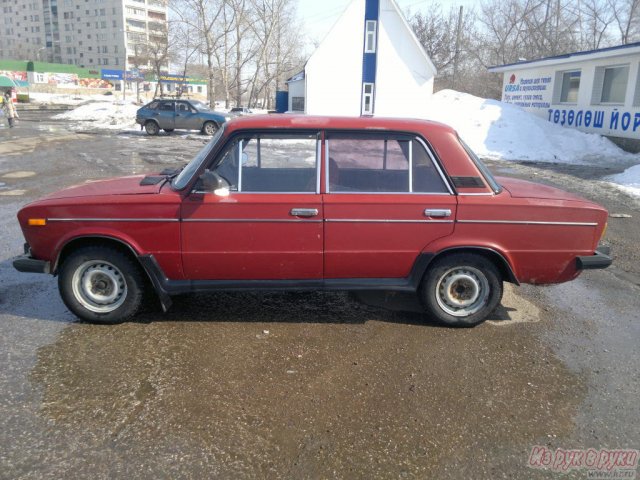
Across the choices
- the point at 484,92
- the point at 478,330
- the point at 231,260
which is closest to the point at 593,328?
the point at 478,330

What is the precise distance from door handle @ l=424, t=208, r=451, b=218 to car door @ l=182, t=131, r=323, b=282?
89 centimetres

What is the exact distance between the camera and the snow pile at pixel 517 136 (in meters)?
18.3

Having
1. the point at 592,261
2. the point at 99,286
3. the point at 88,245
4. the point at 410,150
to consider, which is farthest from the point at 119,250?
the point at 592,261

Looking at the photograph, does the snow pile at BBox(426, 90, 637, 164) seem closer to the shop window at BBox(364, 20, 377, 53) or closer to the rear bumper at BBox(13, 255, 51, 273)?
the shop window at BBox(364, 20, 377, 53)

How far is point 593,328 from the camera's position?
4434mm

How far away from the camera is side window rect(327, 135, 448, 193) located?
4105 millimetres

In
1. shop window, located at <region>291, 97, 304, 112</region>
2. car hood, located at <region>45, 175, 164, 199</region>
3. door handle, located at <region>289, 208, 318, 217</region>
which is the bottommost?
door handle, located at <region>289, 208, 318, 217</region>

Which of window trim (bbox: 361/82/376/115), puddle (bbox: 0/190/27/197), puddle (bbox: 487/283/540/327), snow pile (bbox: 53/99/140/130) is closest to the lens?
puddle (bbox: 487/283/540/327)

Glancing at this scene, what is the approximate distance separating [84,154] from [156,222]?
14542mm

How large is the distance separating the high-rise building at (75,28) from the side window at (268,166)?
104m

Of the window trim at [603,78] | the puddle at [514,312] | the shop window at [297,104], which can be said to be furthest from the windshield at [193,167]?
the shop window at [297,104]

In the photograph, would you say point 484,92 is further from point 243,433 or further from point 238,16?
point 243,433

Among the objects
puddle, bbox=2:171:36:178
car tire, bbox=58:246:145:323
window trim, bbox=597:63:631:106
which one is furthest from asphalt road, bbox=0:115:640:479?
window trim, bbox=597:63:631:106

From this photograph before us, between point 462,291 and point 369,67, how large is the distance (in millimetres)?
27583
